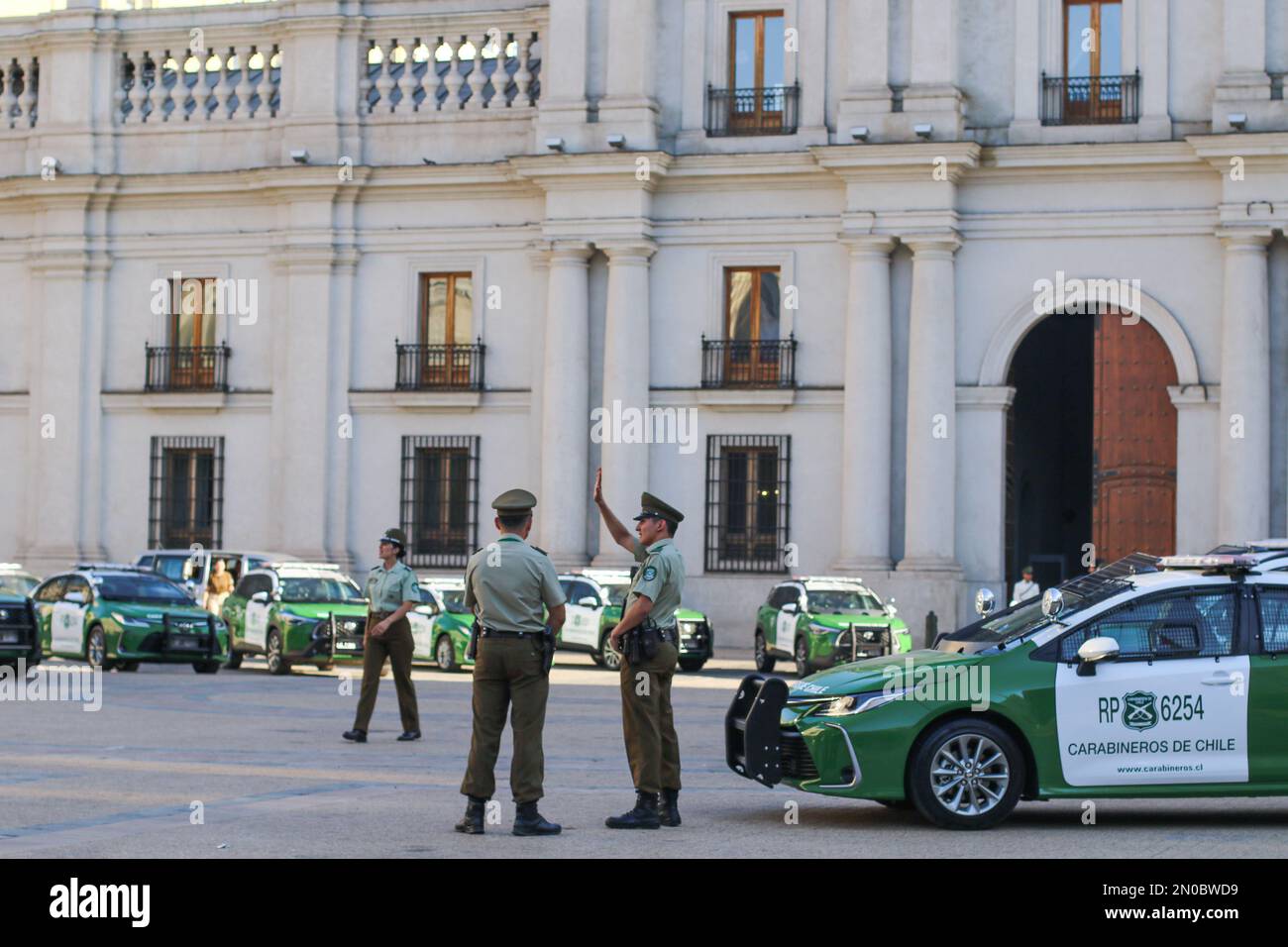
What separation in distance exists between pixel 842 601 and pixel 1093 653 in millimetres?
21317

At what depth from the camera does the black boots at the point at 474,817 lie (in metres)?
13.7

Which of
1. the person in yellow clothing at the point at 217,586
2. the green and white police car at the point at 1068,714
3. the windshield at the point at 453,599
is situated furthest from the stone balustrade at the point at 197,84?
the green and white police car at the point at 1068,714

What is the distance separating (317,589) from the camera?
3456cm

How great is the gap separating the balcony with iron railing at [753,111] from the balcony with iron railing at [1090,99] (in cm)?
464

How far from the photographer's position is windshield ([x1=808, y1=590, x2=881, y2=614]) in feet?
116

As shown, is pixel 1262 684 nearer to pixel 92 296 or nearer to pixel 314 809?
pixel 314 809

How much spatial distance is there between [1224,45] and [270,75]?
18.7 m

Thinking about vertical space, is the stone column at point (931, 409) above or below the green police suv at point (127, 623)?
above

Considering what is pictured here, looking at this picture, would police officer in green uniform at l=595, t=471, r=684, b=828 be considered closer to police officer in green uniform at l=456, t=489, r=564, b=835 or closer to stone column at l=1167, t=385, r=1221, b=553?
police officer in green uniform at l=456, t=489, r=564, b=835

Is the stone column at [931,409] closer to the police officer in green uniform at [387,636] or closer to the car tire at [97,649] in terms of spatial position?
the car tire at [97,649]

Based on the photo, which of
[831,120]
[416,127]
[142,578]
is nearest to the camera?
[142,578]

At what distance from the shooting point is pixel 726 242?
42.1 metres

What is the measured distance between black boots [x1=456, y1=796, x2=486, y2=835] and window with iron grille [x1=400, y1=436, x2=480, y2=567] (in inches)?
1175

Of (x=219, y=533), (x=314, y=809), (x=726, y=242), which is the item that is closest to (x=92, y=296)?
(x=219, y=533)
